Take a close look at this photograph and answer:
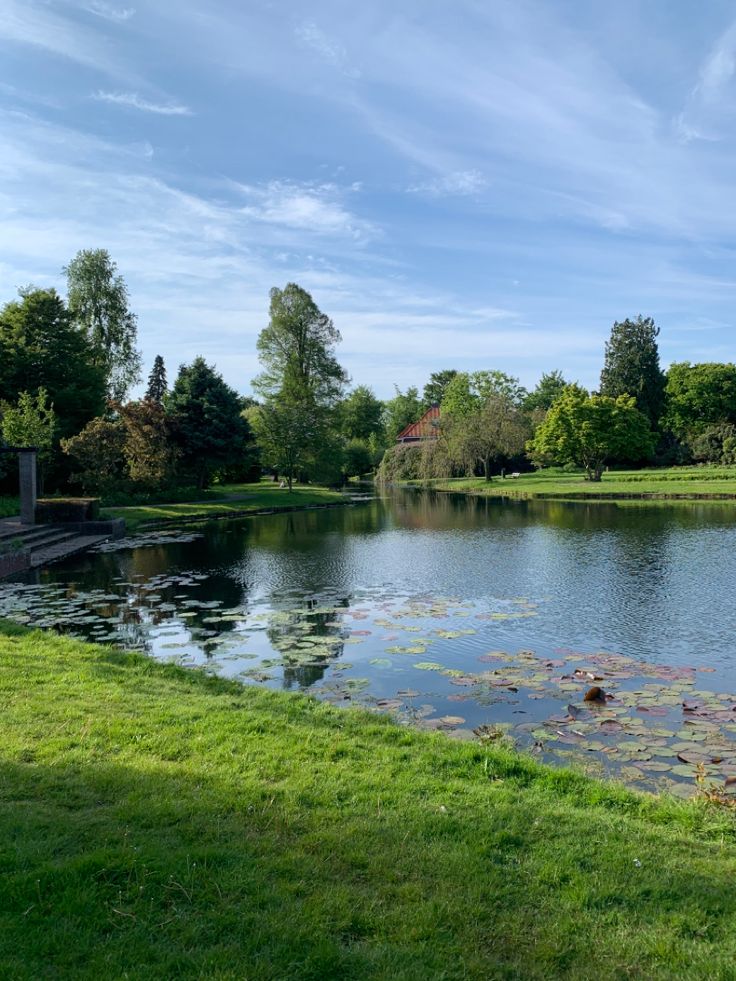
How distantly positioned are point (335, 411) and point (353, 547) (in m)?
29.8

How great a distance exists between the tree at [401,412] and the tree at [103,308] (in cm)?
4788

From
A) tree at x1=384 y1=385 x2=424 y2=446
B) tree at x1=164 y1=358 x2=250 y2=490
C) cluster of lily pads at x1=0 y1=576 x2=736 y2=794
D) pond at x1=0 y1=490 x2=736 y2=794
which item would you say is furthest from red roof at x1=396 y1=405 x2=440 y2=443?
cluster of lily pads at x1=0 y1=576 x2=736 y2=794

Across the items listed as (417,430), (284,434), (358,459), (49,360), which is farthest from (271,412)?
(417,430)

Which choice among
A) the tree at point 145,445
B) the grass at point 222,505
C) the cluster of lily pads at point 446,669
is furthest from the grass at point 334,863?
the tree at point 145,445

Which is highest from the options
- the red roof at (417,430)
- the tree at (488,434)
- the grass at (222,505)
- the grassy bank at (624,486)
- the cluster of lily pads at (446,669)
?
the red roof at (417,430)

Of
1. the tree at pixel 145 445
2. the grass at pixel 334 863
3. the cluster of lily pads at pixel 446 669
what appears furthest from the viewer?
the tree at pixel 145 445

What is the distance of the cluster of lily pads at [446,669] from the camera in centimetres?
676

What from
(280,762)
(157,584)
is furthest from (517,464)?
(280,762)

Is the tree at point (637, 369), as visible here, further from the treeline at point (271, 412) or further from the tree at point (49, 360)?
the tree at point (49, 360)

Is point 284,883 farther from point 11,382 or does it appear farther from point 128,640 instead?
point 11,382

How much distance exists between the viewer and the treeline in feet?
123

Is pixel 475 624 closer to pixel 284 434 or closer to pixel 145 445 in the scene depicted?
pixel 145 445

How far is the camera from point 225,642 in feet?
37.3

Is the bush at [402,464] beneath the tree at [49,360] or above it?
beneath
